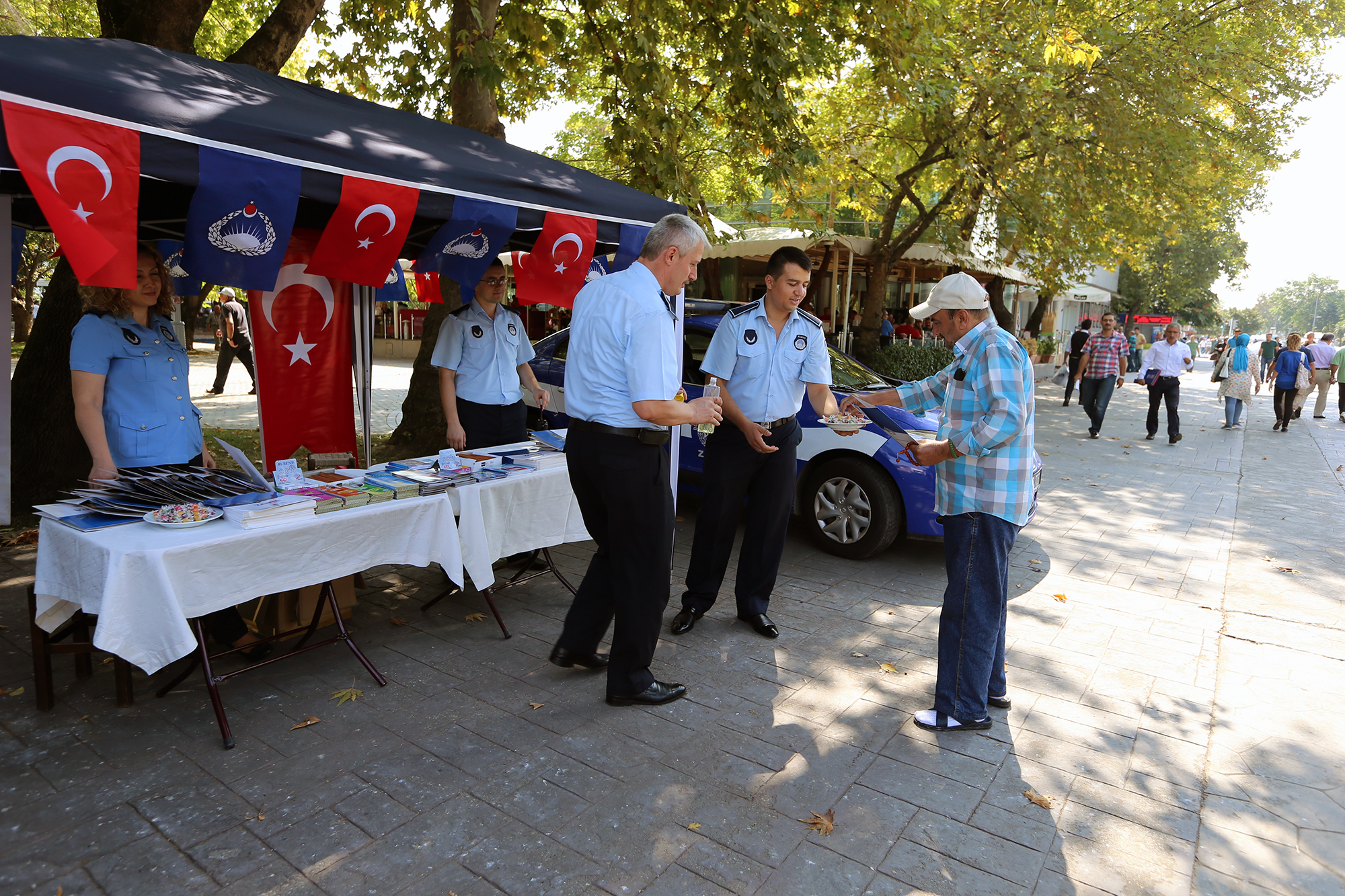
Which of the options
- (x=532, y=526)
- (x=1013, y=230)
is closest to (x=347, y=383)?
(x=532, y=526)

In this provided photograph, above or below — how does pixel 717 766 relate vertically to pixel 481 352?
below

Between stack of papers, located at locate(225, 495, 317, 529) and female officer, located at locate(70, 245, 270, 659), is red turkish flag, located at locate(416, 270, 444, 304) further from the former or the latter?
stack of papers, located at locate(225, 495, 317, 529)

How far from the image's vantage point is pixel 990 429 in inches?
124

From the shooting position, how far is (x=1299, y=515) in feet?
25.9

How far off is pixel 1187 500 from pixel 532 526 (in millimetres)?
7088

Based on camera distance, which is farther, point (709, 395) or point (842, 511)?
point (842, 511)

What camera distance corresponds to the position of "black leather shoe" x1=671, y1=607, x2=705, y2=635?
177 inches

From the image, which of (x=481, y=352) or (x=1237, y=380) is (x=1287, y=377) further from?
(x=481, y=352)

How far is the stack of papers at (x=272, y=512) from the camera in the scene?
10.9 feet

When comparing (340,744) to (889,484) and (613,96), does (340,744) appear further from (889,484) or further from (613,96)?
(613,96)

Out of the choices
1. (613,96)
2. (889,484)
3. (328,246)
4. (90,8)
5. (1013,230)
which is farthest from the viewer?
(90,8)

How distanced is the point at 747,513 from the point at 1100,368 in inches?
392

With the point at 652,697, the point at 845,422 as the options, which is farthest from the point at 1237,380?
the point at 652,697

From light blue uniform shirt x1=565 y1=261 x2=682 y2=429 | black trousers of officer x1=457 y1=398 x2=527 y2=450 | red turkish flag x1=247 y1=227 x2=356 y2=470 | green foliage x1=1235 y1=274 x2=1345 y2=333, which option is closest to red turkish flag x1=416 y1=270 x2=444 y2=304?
red turkish flag x1=247 y1=227 x2=356 y2=470
